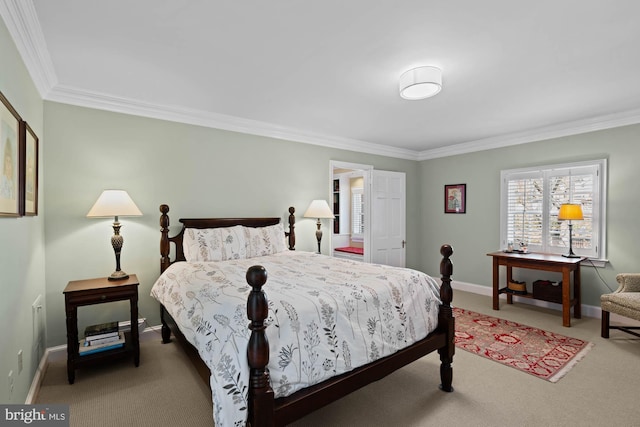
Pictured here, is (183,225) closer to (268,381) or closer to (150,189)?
(150,189)

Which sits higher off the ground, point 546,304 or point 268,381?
point 268,381

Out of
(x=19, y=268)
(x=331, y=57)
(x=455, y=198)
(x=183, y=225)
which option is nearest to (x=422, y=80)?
(x=331, y=57)

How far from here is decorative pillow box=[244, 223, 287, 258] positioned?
144 inches

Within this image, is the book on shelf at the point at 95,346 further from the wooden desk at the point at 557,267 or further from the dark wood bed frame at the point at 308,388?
the wooden desk at the point at 557,267

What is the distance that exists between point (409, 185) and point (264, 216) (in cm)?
303

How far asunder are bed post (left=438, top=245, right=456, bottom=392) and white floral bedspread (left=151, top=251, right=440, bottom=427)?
65 millimetres

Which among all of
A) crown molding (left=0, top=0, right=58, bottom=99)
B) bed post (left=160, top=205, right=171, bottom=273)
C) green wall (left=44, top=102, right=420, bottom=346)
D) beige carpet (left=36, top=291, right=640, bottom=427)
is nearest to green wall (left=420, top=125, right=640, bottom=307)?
beige carpet (left=36, top=291, right=640, bottom=427)

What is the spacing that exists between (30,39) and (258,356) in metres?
2.46

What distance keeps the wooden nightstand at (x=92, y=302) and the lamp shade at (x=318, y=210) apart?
225 cm

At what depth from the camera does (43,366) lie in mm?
2676

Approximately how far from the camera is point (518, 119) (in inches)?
155

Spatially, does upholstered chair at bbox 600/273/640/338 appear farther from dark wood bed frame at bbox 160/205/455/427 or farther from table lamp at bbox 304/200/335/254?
table lamp at bbox 304/200/335/254

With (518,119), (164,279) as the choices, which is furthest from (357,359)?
(518,119)

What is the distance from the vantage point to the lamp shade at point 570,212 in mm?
3887
